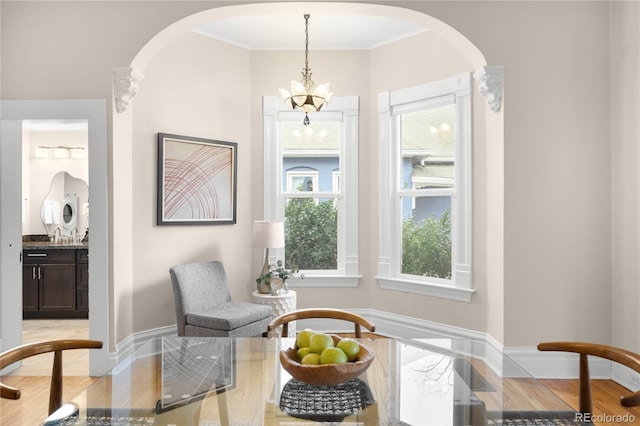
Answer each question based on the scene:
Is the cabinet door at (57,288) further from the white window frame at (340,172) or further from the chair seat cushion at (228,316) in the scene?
the white window frame at (340,172)

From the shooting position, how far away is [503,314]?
3.49 metres

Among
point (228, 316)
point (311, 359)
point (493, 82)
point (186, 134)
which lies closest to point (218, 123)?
point (186, 134)

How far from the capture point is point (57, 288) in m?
5.43

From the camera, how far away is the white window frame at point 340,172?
479 cm

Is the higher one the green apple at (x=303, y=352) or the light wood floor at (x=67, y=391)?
the green apple at (x=303, y=352)

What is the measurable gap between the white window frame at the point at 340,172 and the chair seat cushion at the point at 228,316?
87cm

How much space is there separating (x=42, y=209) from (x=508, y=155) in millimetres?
5634

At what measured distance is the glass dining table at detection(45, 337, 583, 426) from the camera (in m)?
1.40

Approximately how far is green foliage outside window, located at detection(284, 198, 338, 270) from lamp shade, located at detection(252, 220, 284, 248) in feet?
1.94

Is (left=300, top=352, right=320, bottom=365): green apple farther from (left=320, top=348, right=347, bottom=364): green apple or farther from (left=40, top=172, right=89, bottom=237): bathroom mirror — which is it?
(left=40, top=172, right=89, bottom=237): bathroom mirror

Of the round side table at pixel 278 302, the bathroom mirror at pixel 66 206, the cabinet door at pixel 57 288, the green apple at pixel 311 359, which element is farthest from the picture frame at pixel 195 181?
the green apple at pixel 311 359

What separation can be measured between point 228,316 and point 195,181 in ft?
4.69

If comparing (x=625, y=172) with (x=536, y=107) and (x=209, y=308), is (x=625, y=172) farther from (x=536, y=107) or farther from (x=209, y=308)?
(x=209, y=308)

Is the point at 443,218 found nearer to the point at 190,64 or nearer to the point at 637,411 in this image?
the point at 637,411
